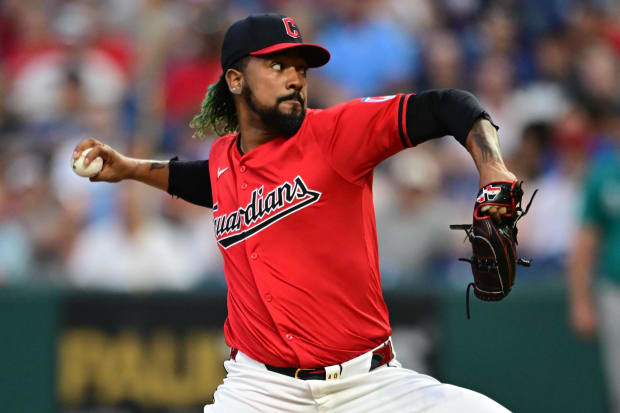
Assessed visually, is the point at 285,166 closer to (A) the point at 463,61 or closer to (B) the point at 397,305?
(B) the point at 397,305

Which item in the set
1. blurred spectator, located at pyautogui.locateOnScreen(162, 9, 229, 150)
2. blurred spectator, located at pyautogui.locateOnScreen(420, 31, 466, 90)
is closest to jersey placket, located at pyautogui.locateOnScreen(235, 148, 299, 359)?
blurred spectator, located at pyautogui.locateOnScreen(420, 31, 466, 90)

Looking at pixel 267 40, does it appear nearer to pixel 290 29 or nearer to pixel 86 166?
pixel 290 29

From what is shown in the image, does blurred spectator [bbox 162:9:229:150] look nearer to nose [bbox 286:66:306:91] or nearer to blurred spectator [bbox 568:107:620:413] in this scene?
blurred spectator [bbox 568:107:620:413]

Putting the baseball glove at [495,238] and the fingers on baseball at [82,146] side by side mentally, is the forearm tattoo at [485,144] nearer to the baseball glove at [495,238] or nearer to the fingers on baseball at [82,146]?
the baseball glove at [495,238]

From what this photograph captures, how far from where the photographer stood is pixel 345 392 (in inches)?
149

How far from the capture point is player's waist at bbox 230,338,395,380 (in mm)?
3771

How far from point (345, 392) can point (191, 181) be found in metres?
1.34

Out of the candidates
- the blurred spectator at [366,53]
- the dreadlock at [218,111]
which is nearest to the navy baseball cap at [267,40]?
the dreadlock at [218,111]

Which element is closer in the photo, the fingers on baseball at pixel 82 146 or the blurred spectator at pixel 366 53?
the fingers on baseball at pixel 82 146

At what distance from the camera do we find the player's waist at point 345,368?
12.4ft

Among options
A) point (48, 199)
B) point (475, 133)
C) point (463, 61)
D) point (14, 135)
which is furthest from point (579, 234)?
point (14, 135)

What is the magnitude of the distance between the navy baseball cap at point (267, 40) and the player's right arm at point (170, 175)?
0.66 m

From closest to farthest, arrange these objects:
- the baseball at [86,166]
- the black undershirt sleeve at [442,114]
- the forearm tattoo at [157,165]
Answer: the black undershirt sleeve at [442,114]
the baseball at [86,166]
the forearm tattoo at [157,165]

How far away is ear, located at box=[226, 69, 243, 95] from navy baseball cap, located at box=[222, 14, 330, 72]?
0.06m
